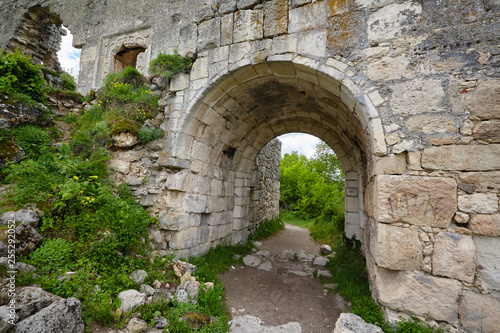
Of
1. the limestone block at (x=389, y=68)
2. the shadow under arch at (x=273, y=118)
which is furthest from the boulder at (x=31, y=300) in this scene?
the limestone block at (x=389, y=68)

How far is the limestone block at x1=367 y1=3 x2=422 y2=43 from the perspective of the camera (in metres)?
2.68

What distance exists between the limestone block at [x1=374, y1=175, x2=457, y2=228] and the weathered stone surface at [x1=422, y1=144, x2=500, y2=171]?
0.16 metres

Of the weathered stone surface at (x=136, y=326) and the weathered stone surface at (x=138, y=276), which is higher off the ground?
the weathered stone surface at (x=138, y=276)

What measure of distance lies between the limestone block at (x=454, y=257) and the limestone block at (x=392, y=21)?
7.69 feet

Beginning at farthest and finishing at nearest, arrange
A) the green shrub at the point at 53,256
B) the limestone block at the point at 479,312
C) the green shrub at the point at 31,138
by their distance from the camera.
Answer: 1. the green shrub at the point at 31,138
2. the green shrub at the point at 53,256
3. the limestone block at the point at 479,312

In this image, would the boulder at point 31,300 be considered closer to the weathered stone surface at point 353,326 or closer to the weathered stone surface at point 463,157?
the weathered stone surface at point 353,326

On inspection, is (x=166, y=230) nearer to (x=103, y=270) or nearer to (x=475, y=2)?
(x=103, y=270)

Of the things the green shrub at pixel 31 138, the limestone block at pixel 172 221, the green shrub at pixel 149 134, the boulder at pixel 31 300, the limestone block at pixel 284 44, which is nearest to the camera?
the boulder at pixel 31 300

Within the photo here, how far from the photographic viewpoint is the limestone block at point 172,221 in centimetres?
384

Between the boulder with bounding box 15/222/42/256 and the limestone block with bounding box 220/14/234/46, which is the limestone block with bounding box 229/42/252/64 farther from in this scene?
the boulder with bounding box 15/222/42/256

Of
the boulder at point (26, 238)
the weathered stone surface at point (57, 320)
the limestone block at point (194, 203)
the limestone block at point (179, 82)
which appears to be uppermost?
the limestone block at point (179, 82)

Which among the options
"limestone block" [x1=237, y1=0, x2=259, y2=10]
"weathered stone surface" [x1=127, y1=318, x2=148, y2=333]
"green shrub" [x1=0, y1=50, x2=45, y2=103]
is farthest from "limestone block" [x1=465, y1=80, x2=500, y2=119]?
"green shrub" [x1=0, y1=50, x2=45, y2=103]

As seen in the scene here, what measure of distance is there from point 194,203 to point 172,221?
509mm

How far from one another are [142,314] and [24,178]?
96.3 inches
